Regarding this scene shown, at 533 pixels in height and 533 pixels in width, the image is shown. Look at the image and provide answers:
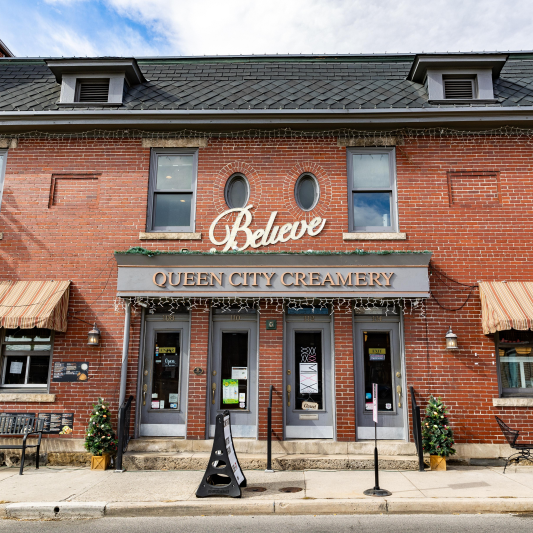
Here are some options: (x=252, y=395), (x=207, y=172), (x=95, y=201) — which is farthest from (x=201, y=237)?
(x=252, y=395)

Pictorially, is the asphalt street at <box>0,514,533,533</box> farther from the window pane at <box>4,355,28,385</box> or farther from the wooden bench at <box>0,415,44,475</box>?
the window pane at <box>4,355,28,385</box>

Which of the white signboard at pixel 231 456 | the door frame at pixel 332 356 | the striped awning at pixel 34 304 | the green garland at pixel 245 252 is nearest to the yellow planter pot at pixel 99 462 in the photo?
the striped awning at pixel 34 304

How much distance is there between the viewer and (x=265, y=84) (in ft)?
34.6

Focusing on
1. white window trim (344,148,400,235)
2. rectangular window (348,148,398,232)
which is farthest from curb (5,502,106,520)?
rectangular window (348,148,398,232)

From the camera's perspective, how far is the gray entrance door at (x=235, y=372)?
9.16 m

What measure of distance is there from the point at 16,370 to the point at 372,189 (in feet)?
26.3

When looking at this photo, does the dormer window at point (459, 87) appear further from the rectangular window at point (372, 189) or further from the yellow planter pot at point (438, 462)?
the yellow planter pot at point (438, 462)

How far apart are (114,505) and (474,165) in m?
8.83

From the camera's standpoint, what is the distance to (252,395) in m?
9.23

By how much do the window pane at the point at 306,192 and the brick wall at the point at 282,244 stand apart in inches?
8.4

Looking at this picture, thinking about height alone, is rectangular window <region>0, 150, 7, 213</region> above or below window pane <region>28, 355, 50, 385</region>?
above

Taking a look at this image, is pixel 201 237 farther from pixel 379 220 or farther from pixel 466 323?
pixel 466 323

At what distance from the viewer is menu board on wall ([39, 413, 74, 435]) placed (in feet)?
29.4

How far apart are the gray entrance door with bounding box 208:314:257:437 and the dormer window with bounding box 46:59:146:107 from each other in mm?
Result: 5341
